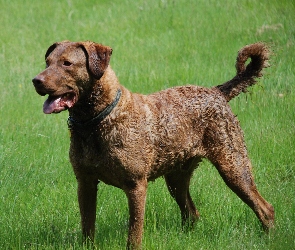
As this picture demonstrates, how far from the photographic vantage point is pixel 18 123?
9.71m


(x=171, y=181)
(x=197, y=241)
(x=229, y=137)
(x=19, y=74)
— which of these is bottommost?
(x=197, y=241)

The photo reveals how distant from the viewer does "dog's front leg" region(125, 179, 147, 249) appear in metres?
6.01

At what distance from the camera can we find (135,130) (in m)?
6.14

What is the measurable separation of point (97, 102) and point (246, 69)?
6.34 ft

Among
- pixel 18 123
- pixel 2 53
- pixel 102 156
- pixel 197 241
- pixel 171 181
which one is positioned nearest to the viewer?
pixel 102 156

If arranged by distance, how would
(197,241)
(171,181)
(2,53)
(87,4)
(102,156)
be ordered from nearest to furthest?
1. (102,156)
2. (197,241)
3. (171,181)
4. (2,53)
5. (87,4)

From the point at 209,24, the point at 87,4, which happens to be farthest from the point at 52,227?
the point at 87,4

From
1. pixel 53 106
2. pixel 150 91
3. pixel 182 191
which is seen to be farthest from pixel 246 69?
pixel 150 91

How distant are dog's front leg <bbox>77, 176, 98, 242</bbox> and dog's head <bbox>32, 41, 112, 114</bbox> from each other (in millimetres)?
795

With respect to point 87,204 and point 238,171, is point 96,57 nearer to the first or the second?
point 87,204

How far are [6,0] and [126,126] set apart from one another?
11056mm

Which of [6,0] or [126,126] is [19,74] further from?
[126,126]

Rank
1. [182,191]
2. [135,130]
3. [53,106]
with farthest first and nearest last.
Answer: [182,191], [135,130], [53,106]

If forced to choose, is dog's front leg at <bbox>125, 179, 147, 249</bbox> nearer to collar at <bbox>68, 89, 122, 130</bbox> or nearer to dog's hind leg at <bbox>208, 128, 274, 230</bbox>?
collar at <bbox>68, 89, 122, 130</bbox>
